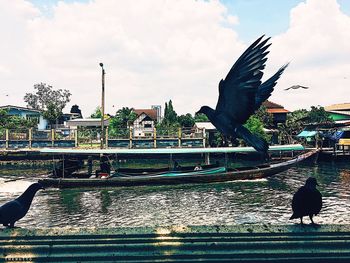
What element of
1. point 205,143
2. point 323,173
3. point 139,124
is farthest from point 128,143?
point 139,124

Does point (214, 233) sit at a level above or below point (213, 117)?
below

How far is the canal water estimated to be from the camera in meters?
13.3

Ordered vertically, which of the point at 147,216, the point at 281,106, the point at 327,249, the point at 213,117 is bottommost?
the point at 147,216

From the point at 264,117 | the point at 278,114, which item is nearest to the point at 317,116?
the point at 264,117

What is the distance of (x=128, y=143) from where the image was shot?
32656 millimetres

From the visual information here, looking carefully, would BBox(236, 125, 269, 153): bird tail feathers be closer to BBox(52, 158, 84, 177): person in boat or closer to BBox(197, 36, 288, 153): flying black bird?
BBox(197, 36, 288, 153): flying black bird

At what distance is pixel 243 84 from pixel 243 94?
0.19m

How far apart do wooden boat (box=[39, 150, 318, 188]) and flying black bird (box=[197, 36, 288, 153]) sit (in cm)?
1325

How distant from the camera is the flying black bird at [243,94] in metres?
6.03

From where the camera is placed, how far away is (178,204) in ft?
52.8

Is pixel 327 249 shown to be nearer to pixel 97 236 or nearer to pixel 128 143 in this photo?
pixel 97 236

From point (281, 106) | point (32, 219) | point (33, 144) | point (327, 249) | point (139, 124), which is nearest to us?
point (327, 249)

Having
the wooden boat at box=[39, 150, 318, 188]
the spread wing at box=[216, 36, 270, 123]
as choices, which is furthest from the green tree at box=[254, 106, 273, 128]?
the spread wing at box=[216, 36, 270, 123]

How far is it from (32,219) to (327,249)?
12.7 metres
